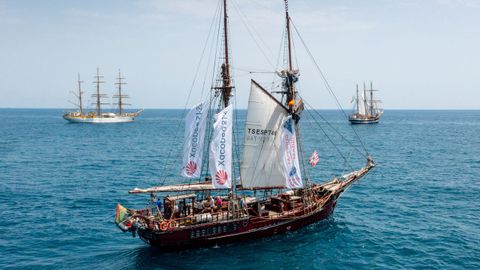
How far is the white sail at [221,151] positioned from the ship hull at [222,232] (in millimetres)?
3580

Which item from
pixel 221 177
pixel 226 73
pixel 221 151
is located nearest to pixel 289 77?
pixel 226 73

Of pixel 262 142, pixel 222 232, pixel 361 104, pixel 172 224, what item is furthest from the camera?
pixel 361 104

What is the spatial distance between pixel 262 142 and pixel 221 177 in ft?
18.9

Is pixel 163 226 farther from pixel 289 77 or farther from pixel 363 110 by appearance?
pixel 363 110

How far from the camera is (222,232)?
109ft

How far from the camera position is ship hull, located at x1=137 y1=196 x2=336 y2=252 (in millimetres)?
31656

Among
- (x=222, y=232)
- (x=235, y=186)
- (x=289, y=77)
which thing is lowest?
(x=222, y=232)

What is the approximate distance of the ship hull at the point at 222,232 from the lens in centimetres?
3166

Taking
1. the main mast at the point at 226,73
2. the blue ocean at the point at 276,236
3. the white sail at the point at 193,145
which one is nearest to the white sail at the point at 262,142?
the main mast at the point at 226,73

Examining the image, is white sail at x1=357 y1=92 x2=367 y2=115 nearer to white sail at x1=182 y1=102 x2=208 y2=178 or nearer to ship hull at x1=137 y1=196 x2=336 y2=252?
ship hull at x1=137 y1=196 x2=336 y2=252

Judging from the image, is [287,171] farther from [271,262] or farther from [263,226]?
[271,262]

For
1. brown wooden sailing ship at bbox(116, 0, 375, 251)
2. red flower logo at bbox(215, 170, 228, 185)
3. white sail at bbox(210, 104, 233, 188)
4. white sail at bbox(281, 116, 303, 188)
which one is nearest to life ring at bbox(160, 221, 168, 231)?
brown wooden sailing ship at bbox(116, 0, 375, 251)

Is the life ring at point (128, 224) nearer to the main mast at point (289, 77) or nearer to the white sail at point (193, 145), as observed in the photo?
the white sail at point (193, 145)

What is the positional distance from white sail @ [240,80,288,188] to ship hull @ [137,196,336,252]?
12.6ft
